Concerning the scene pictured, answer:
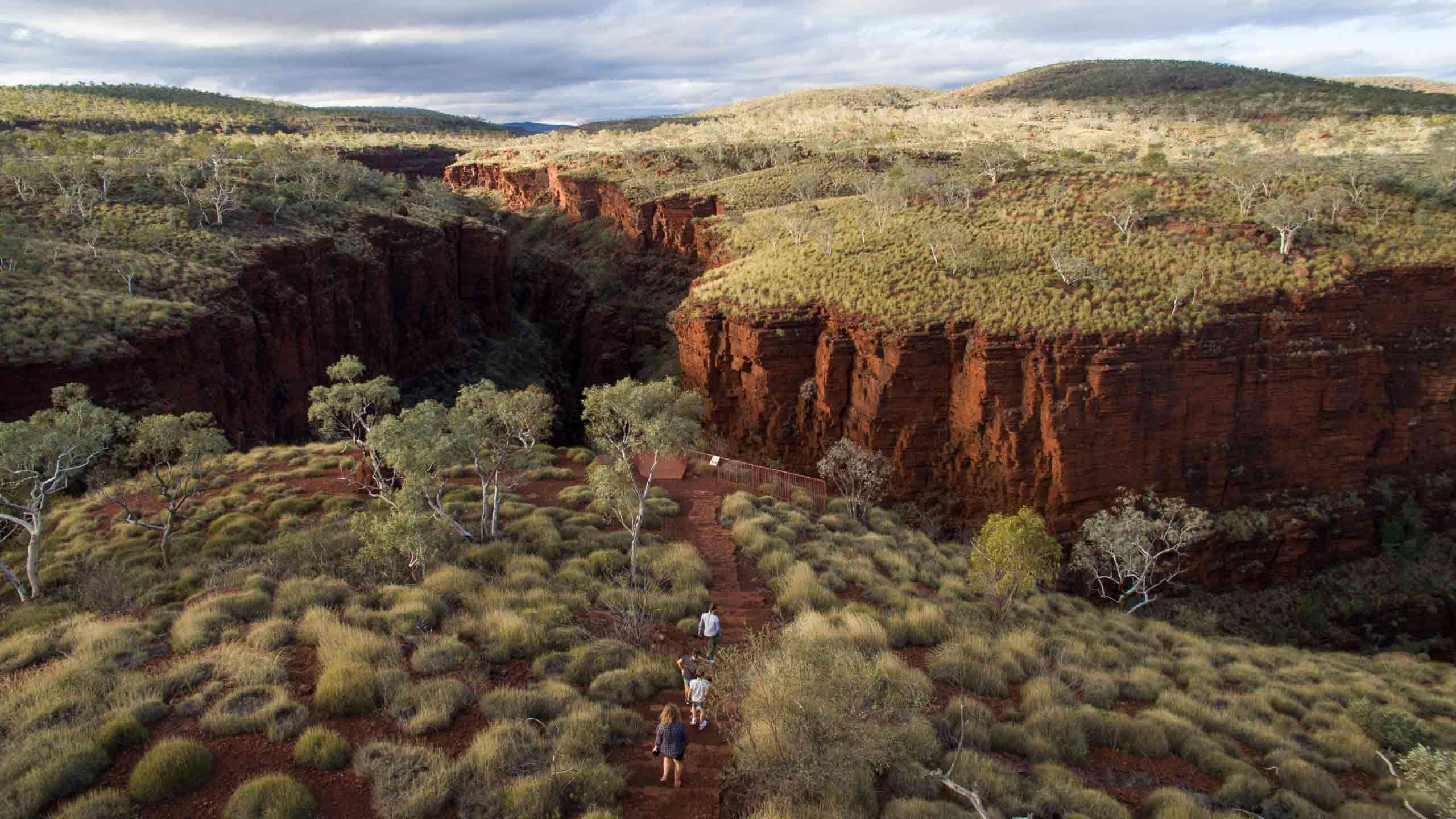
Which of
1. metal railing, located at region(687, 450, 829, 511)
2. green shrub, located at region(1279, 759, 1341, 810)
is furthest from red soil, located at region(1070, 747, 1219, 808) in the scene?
metal railing, located at region(687, 450, 829, 511)

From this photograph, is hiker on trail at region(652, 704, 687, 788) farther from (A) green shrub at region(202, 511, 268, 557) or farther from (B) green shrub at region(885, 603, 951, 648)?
(A) green shrub at region(202, 511, 268, 557)

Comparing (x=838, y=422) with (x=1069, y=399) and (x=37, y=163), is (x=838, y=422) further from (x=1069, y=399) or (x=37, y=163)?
(x=37, y=163)

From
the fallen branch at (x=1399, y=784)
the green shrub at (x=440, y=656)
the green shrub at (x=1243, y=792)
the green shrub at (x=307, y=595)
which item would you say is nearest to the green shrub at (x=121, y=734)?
the green shrub at (x=440, y=656)

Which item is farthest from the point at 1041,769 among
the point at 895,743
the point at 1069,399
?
the point at 1069,399

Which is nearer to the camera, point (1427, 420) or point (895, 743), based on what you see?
point (895, 743)

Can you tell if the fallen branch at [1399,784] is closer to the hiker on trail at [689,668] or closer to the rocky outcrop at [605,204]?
the hiker on trail at [689,668]
